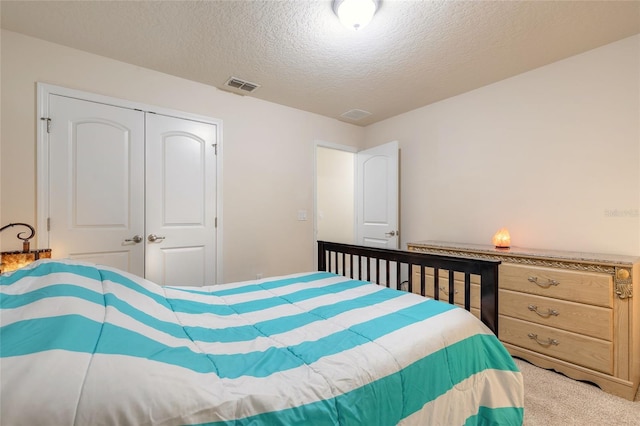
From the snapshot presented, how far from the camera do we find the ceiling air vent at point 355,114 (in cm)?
363

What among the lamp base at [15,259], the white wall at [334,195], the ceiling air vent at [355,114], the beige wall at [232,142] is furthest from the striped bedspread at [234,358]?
the white wall at [334,195]

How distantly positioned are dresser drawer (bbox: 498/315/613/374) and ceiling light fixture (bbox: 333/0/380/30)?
2.50 meters

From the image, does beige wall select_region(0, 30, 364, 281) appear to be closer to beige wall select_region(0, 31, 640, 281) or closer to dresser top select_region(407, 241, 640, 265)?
beige wall select_region(0, 31, 640, 281)

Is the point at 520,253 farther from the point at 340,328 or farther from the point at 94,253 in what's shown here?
the point at 94,253

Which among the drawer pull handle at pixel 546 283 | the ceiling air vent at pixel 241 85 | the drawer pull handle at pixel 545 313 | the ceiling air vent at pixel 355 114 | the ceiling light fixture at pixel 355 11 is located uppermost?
the ceiling air vent at pixel 241 85

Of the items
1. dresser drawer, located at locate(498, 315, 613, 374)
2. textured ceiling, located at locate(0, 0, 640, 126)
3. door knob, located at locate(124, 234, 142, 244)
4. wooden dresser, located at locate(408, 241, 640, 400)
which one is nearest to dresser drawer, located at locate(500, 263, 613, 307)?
wooden dresser, located at locate(408, 241, 640, 400)

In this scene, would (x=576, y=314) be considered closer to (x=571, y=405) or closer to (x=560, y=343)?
(x=560, y=343)

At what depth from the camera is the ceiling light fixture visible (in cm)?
170

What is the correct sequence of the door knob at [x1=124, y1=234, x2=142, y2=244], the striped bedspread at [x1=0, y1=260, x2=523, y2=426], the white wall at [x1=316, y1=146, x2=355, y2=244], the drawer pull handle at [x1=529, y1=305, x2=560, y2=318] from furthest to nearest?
the white wall at [x1=316, y1=146, x2=355, y2=244] < the door knob at [x1=124, y1=234, x2=142, y2=244] < the drawer pull handle at [x1=529, y1=305, x2=560, y2=318] < the striped bedspread at [x1=0, y1=260, x2=523, y2=426]

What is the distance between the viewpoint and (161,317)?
1187 millimetres

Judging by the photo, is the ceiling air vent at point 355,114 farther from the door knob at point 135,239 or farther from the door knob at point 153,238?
the door knob at point 135,239

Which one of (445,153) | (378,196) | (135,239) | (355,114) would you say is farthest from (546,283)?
(135,239)

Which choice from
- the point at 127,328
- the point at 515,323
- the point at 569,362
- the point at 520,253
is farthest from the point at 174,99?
the point at 569,362

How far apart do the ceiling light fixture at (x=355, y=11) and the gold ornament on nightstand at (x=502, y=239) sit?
84.2 inches
